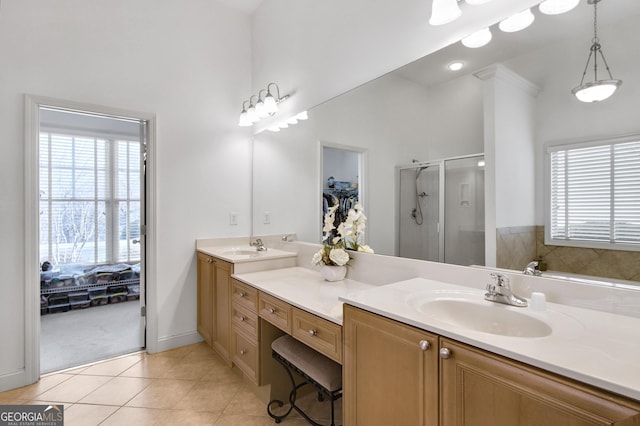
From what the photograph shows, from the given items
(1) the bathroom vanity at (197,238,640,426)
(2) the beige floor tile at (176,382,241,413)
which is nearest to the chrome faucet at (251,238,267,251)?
(1) the bathroom vanity at (197,238,640,426)

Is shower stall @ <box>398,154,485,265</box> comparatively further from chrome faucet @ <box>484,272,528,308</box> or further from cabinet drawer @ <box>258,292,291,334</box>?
cabinet drawer @ <box>258,292,291,334</box>

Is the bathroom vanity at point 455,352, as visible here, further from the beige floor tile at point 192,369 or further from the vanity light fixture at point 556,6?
the vanity light fixture at point 556,6

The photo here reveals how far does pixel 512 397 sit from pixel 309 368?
38.0 inches

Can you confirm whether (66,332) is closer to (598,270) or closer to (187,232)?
(187,232)

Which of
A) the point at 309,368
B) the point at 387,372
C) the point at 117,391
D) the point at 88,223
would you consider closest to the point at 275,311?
the point at 309,368

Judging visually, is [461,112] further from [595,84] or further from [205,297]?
[205,297]

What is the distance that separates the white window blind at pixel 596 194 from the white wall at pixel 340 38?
0.65 meters

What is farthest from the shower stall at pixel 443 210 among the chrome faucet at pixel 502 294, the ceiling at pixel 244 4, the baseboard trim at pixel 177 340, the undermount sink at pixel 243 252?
the ceiling at pixel 244 4

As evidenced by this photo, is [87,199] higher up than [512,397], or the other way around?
[87,199]

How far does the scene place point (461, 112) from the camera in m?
1.55

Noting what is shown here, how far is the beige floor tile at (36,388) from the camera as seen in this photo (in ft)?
6.66

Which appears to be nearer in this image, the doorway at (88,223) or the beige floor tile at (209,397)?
the beige floor tile at (209,397)

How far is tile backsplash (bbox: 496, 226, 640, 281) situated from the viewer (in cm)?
108

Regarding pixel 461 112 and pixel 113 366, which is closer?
pixel 461 112
